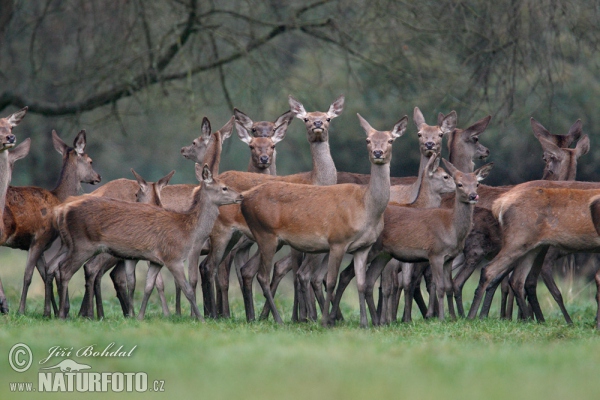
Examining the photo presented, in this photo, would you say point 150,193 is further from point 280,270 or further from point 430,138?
point 430,138

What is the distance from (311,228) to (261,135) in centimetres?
253

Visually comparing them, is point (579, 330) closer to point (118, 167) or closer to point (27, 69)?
point (27, 69)

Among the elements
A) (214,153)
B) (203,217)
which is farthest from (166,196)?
(203,217)

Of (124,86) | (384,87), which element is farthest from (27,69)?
(384,87)

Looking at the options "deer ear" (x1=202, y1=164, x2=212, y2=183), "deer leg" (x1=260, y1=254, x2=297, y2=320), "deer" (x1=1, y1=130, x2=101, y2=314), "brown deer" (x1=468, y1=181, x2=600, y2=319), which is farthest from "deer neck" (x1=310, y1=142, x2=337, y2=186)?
"deer" (x1=1, y1=130, x2=101, y2=314)

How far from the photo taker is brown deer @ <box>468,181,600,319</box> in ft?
33.7

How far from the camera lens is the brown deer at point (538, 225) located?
10.3 metres

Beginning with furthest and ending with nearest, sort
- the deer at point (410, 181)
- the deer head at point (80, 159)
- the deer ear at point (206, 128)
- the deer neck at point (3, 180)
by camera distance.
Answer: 1. the deer ear at point (206, 128)
2. the deer head at point (80, 159)
3. the deer at point (410, 181)
4. the deer neck at point (3, 180)

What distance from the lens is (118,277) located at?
36.8ft

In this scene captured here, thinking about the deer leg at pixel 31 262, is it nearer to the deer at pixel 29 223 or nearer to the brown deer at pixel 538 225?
the deer at pixel 29 223

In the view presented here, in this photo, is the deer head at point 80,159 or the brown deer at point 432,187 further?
the deer head at point 80,159

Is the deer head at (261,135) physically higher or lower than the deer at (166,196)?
higher

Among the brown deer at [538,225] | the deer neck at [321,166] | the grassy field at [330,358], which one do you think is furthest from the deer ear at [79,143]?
the brown deer at [538,225]

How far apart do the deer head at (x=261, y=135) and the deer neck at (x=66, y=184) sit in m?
1.97
